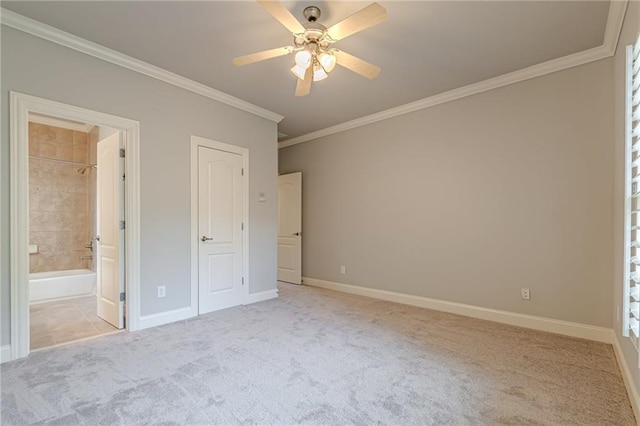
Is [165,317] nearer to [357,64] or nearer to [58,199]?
[357,64]

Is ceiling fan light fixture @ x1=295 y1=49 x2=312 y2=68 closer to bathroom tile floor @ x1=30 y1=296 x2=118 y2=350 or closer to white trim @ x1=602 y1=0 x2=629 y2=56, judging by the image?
white trim @ x1=602 y1=0 x2=629 y2=56

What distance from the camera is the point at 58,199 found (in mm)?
5102

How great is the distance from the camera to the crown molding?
245 centimetres

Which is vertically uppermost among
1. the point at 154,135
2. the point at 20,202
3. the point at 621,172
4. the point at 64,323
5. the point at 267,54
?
the point at 267,54

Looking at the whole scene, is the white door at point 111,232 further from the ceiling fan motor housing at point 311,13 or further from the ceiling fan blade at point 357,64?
the ceiling fan blade at point 357,64

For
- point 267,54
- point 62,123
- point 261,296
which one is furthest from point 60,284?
point 267,54

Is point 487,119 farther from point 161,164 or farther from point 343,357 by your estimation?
point 161,164

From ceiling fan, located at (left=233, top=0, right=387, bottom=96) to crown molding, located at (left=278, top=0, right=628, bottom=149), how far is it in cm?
185

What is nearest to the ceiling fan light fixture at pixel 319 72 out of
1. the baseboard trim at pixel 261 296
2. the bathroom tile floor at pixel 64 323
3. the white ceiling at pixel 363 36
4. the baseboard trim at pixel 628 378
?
the white ceiling at pixel 363 36

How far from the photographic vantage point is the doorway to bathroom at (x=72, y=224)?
339 centimetres

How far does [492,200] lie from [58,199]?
22.0ft

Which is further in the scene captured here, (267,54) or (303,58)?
(267,54)

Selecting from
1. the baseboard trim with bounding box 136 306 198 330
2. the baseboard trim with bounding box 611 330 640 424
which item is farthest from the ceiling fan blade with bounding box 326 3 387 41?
the baseboard trim with bounding box 136 306 198 330

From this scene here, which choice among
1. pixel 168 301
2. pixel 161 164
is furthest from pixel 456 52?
pixel 168 301
